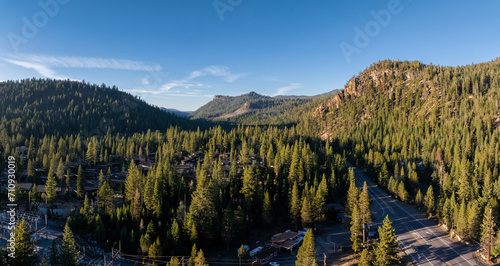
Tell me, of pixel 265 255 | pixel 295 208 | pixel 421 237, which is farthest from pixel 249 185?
pixel 421 237

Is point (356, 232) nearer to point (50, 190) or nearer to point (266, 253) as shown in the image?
point (266, 253)

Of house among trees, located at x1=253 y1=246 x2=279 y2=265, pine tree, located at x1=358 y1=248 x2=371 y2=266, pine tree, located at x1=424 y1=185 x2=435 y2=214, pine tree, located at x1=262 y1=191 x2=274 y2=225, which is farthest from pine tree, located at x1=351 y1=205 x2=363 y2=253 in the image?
pine tree, located at x1=424 y1=185 x2=435 y2=214

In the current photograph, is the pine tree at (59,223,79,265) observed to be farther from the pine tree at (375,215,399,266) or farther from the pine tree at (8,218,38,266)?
the pine tree at (375,215,399,266)

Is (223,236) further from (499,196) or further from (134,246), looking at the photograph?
(499,196)

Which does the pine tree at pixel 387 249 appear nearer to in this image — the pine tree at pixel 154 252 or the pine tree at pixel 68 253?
the pine tree at pixel 154 252

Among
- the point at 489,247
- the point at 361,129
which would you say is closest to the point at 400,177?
the point at 489,247

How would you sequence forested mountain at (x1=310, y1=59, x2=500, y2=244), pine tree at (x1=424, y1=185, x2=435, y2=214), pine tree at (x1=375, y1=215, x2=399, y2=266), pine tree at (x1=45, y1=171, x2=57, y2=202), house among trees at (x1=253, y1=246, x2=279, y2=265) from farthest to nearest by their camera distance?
pine tree at (x1=424, y1=185, x2=435, y2=214)
forested mountain at (x1=310, y1=59, x2=500, y2=244)
pine tree at (x1=45, y1=171, x2=57, y2=202)
house among trees at (x1=253, y1=246, x2=279, y2=265)
pine tree at (x1=375, y1=215, x2=399, y2=266)

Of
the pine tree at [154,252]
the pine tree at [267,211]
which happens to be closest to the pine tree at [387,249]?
the pine tree at [267,211]
